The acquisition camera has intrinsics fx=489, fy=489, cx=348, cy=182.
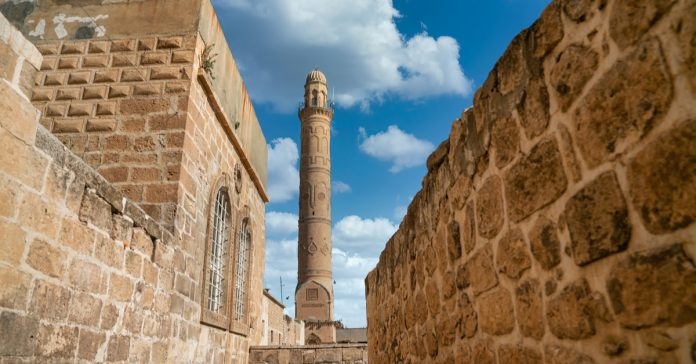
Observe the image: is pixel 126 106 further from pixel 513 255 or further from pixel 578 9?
pixel 578 9

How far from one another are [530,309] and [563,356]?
0.25 metres

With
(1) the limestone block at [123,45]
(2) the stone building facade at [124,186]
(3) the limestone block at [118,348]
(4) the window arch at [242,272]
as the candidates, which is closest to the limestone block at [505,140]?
(2) the stone building facade at [124,186]

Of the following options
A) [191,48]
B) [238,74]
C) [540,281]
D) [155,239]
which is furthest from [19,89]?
[238,74]

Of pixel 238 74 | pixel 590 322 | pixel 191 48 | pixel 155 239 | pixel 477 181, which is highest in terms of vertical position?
pixel 238 74

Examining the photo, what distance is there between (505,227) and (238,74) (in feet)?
23.8

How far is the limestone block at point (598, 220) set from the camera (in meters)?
1.26

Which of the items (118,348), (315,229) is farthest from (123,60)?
(315,229)

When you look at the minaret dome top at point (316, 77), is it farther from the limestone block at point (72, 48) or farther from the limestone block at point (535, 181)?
the limestone block at point (535, 181)

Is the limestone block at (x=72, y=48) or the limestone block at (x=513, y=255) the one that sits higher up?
the limestone block at (x=72, y=48)

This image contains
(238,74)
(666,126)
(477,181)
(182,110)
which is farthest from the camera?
(238,74)

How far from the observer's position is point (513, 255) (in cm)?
190

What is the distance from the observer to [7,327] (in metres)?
2.73

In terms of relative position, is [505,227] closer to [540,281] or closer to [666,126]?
[540,281]

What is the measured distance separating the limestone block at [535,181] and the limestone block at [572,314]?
299 millimetres
